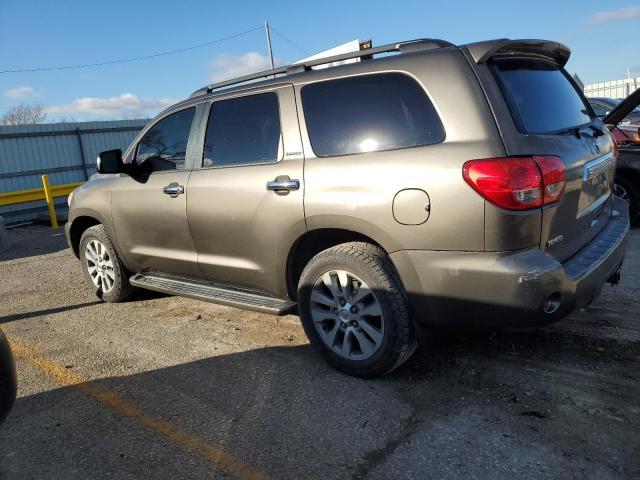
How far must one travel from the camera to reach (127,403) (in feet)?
10.4

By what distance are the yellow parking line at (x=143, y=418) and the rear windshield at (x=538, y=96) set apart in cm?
218

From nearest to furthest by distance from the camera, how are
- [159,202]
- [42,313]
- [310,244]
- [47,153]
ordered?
[310,244]
[159,202]
[42,313]
[47,153]

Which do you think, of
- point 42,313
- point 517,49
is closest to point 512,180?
point 517,49

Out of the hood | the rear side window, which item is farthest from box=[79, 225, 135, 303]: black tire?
the hood

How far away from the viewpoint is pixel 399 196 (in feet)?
9.27

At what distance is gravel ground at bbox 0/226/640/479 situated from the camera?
8.05 ft

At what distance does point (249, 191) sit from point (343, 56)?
1.05 m

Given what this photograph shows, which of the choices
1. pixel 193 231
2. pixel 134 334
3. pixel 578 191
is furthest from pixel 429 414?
pixel 134 334

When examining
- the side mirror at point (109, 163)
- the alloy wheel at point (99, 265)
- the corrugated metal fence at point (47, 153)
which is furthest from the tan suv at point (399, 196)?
the corrugated metal fence at point (47, 153)

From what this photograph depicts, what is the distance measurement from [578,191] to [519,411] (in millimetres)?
1234

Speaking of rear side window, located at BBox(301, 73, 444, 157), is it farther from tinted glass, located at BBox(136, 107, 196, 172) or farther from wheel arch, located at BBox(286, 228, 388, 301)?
tinted glass, located at BBox(136, 107, 196, 172)

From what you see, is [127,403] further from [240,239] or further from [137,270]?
[137,270]

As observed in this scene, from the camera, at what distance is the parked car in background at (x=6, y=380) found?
7.86ft

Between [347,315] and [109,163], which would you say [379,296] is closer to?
[347,315]
